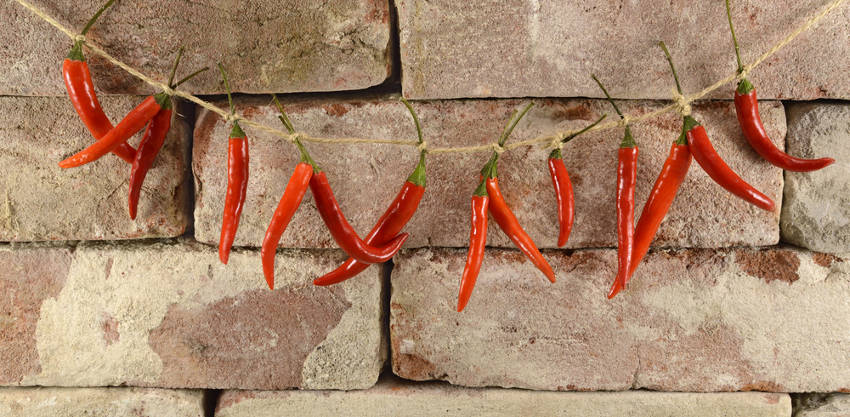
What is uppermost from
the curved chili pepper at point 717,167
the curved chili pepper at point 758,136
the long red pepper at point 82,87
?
the curved chili pepper at point 758,136

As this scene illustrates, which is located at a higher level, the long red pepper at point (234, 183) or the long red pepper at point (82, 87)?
the long red pepper at point (82, 87)

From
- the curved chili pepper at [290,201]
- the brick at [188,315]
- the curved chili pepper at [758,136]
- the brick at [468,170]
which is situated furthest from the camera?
the brick at [188,315]

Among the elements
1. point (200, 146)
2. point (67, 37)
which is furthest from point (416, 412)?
point (67, 37)

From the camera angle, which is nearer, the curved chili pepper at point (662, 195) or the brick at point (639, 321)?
the curved chili pepper at point (662, 195)

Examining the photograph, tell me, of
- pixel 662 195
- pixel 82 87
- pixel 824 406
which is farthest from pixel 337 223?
pixel 824 406

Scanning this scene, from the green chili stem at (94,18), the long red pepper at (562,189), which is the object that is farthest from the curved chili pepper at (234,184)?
the long red pepper at (562,189)

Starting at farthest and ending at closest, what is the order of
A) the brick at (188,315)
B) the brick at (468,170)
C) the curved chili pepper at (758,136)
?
the brick at (188,315)
the brick at (468,170)
the curved chili pepper at (758,136)

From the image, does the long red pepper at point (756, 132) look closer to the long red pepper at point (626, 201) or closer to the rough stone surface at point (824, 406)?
the long red pepper at point (626, 201)
